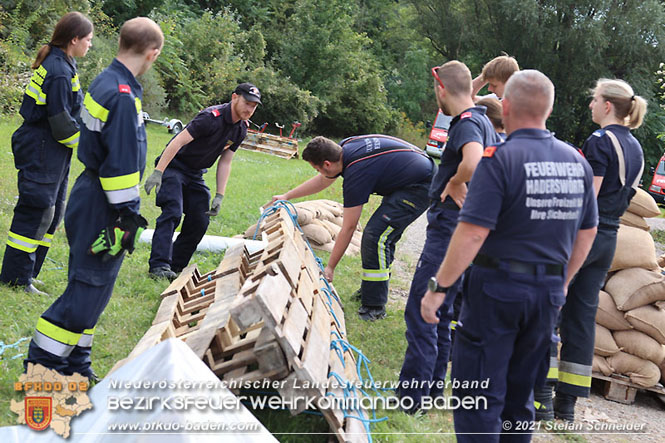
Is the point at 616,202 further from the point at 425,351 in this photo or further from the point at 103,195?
the point at 103,195

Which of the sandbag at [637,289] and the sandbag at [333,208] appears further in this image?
the sandbag at [333,208]

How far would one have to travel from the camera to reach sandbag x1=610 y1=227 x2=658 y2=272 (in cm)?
546

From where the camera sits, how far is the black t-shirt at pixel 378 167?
523 cm

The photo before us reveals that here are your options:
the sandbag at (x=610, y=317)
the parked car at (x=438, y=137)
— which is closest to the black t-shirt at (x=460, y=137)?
the sandbag at (x=610, y=317)

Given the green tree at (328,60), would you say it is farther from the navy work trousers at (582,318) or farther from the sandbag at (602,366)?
the navy work trousers at (582,318)

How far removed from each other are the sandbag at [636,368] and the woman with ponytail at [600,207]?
3.17 feet

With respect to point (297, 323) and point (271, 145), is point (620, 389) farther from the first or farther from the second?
point (271, 145)

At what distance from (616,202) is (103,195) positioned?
3677 mm

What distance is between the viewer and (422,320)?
3930 millimetres

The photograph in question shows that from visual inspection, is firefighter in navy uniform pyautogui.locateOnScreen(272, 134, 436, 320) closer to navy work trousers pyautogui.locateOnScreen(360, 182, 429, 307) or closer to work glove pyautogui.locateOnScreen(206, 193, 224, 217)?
navy work trousers pyautogui.locateOnScreen(360, 182, 429, 307)

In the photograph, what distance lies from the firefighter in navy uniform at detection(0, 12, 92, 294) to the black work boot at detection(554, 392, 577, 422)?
14.1 ft

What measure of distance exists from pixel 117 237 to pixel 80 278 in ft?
1.04

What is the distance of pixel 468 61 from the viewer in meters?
34.3

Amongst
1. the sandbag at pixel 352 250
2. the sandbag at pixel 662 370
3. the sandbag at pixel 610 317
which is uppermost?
the sandbag at pixel 610 317
